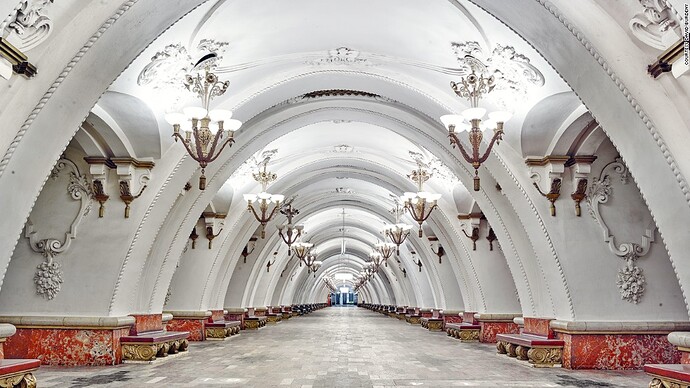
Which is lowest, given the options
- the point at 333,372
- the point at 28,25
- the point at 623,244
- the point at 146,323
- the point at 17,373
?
the point at 333,372

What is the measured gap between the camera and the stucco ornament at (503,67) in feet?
23.4

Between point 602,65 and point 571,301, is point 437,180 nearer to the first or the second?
point 571,301

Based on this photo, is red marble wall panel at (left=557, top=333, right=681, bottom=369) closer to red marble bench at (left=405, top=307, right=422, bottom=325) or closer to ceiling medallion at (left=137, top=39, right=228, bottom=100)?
ceiling medallion at (left=137, top=39, right=228, bottom=100)

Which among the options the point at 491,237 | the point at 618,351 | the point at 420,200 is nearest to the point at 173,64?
the point at 420,200

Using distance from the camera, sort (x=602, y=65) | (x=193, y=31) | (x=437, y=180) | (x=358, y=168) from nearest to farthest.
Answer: (x=602, y=65) → (x=193, y=31) → (x=437, y=180) → (x=358, y=168)

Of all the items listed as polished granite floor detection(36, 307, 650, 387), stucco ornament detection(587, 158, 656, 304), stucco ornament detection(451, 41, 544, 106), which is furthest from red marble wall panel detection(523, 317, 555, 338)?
stucco ornament detection(451, 41, 544, 106)

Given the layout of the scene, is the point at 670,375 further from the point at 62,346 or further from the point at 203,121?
the point at 62,346

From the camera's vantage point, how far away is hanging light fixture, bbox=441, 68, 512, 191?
6.97m

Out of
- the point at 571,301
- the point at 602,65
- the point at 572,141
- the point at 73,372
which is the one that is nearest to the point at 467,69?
the point at 572,141

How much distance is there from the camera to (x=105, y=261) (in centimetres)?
862

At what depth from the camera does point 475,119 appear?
275 inches

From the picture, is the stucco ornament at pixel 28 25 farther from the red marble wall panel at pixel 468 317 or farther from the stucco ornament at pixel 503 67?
the red marble wall panel at pixel 468 317

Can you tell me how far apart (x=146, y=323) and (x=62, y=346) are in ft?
5.44

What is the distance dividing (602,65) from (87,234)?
24.4ft
